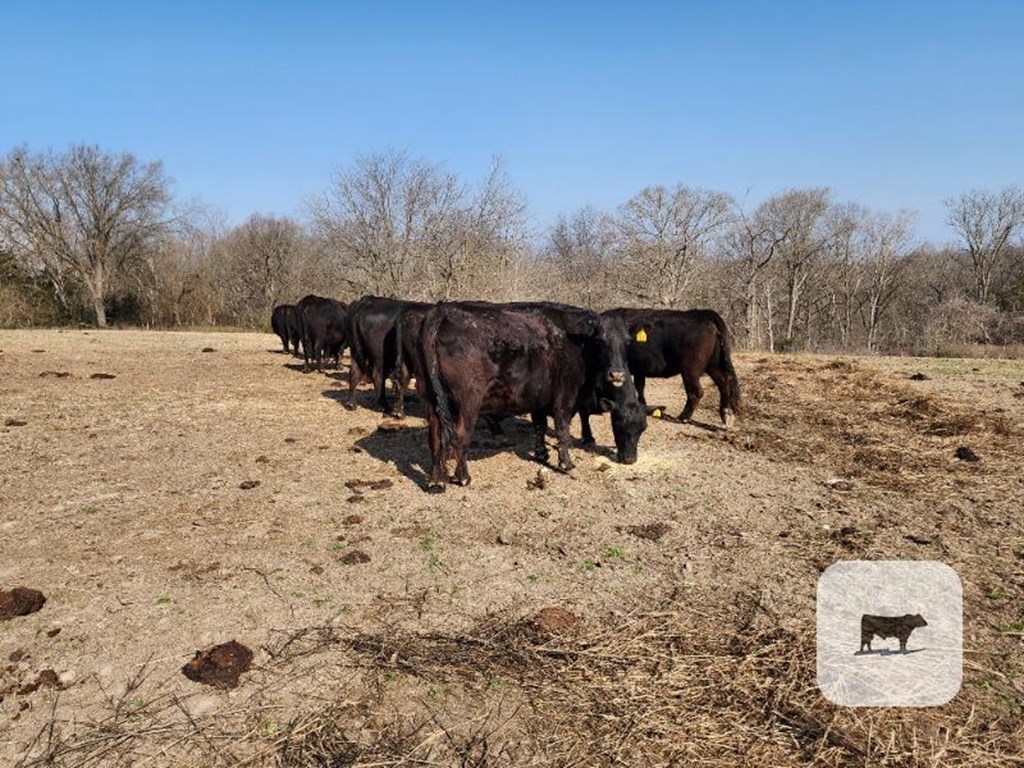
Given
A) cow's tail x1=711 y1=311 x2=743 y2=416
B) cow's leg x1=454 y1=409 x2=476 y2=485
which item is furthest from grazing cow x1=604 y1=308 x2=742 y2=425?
cow's leg x1=454 y1=409 x2=476 y2=485

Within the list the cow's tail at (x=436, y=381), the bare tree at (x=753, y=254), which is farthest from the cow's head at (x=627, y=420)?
the bare tree at (x=753, y=254)

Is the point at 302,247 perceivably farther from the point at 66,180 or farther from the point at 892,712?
the point at 892,712

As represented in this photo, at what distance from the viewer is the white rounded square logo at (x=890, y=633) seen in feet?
10.6

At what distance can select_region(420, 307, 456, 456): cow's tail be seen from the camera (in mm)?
6406

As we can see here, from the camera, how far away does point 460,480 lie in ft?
21.9

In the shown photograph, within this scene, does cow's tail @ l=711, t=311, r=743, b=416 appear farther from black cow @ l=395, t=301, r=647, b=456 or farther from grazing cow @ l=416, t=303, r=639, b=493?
grazing cow @ l=416, t=303, r=639, b=493

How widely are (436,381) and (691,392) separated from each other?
16.9 ft

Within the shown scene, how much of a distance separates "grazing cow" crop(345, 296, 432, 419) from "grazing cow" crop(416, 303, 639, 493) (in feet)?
11.6

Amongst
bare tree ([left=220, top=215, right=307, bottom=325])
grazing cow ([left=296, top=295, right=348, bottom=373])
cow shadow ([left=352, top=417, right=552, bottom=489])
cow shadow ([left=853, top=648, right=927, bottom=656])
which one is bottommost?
cow shadow ([left=853, top=648, right=927, bottom=656])

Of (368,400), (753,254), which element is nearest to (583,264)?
(753,254)

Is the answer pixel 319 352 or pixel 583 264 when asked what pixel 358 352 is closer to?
pixel 319 352

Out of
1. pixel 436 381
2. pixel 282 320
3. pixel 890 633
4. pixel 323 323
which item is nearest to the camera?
pixel 890 633

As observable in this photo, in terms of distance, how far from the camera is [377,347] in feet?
35.1

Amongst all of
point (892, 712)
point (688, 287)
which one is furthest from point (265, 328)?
point (892, 712)
